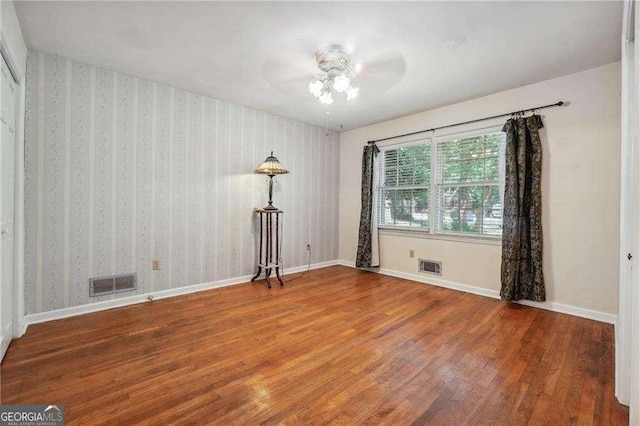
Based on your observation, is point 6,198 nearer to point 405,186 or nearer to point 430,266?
point 405,186

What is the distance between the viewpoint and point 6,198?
2105 mm

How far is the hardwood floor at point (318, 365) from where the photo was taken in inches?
59.4

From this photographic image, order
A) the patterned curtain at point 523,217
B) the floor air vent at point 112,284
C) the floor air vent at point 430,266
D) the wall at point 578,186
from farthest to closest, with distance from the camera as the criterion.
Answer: the floor air vent at point 430,266 < the patterned curtain at point 523,217 < the floor air vent at point 112,284 < the wall at point 578,186

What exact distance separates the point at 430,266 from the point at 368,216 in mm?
1229

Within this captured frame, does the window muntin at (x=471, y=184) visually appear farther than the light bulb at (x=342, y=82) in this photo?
Yes

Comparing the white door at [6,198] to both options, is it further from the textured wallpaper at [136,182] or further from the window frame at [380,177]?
the window frame at [380,177]

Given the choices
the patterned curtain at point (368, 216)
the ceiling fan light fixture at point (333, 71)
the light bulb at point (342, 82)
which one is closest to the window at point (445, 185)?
the patterned curtain at point (368, 216)

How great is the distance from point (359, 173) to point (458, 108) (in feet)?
5.98

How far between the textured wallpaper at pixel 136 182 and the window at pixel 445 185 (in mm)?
1645

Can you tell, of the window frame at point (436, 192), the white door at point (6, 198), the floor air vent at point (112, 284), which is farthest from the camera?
the window frame at point (436, 192)

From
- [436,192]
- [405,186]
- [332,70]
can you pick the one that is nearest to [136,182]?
[332,70]

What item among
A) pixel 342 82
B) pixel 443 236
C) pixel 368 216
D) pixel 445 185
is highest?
pixel 342 82

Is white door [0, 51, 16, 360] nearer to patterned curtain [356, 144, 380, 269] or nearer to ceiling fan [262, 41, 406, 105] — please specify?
ceiling fan [262, 41, 406, 105]

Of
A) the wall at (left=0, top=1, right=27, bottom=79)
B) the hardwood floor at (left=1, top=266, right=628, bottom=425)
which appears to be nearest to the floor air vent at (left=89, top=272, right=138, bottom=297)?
the hardwood floor at (left=1, top=266, right=628, bottom=425)
